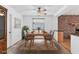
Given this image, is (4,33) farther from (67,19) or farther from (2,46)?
(67,19)

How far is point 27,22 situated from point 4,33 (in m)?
9.02

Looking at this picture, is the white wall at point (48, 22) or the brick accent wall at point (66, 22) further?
the brick accent wall at point (66, 22)

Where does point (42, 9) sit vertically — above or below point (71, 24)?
above

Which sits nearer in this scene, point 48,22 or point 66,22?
point 48,22

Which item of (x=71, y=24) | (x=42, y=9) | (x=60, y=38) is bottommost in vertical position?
(x=60, y=38)

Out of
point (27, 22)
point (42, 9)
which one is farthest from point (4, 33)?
point (27, 22)

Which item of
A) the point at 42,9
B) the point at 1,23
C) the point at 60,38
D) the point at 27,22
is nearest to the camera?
the point at 1,23

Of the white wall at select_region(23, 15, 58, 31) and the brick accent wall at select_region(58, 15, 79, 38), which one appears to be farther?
the brick accent wall at select_region(58, 15, 79, 38)
